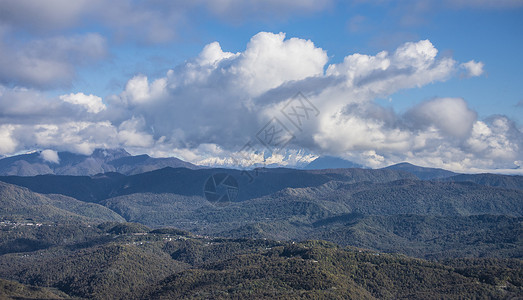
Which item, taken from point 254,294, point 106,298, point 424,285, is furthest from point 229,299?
point 424,285

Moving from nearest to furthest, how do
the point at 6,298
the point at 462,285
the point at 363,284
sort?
the point at 6,298 < the point at 462,285 < the point at 363,284

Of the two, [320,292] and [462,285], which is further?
[462,285]

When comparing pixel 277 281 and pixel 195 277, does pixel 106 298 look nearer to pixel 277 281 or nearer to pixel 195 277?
pixel 195 277

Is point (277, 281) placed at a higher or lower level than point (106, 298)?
higher

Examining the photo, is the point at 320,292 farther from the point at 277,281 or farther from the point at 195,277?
the point at 195,277

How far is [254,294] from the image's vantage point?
16162 centimetres

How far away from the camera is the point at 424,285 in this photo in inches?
7357

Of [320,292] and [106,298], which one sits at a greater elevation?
[320,292]

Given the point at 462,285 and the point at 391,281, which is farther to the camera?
the point at 391,281

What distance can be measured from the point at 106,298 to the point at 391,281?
115 meters

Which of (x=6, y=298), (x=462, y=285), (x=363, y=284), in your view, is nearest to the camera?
(x=6, y=298)

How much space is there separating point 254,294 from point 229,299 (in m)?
8.50

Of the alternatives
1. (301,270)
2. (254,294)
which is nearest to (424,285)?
(301,270)

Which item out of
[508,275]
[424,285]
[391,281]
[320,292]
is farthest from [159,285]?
[508,275]
